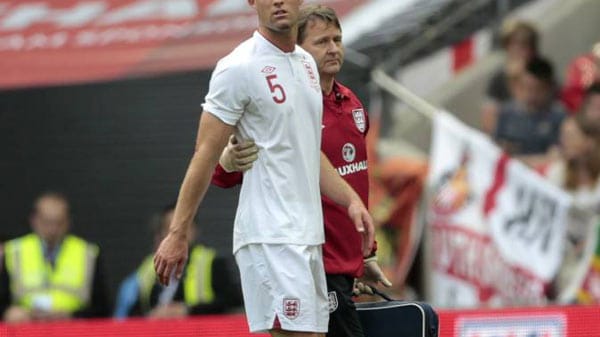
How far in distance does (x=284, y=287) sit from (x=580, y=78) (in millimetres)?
6130

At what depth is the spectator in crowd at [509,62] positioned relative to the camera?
11.5 m

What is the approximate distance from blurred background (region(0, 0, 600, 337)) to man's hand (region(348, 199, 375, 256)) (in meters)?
3.46

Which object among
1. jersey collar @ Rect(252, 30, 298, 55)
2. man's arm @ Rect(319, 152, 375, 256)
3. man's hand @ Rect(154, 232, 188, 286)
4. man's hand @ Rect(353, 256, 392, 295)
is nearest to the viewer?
man's hand @ Rect(154, 232, 188, 286)

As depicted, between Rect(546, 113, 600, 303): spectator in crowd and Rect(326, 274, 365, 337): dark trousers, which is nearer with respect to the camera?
Rect(326, 274, 365, 337): dark trousers

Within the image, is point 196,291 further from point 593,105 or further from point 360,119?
point 360,119

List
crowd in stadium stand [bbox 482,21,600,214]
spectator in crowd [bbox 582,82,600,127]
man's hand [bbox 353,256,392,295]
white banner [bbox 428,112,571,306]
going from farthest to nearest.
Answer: crowd in stadium stand [bbox 482,21,600,214] → spectator in crowd [bbox 582,82,600,127] → white banner [bbox 428,112,571,306] → man's hand [bbox 353,256,392,295]

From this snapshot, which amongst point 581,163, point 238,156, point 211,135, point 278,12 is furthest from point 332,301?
point 581,163

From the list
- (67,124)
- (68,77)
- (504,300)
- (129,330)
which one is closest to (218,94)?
(129,330)

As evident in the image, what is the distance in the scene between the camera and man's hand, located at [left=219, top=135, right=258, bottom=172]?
5871 millimetres

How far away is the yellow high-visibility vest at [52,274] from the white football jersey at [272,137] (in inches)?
213

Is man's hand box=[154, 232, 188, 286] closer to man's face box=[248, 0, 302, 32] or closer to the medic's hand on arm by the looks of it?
the medic's hand on arm

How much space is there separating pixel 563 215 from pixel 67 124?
4050mm

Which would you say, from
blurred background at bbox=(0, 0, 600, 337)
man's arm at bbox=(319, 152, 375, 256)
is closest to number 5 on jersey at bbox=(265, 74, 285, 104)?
man's arm at bbox=(319, 152, 375, 256)

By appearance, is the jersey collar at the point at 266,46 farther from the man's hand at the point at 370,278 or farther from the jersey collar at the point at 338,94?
the man's hand at the point at 370,278
